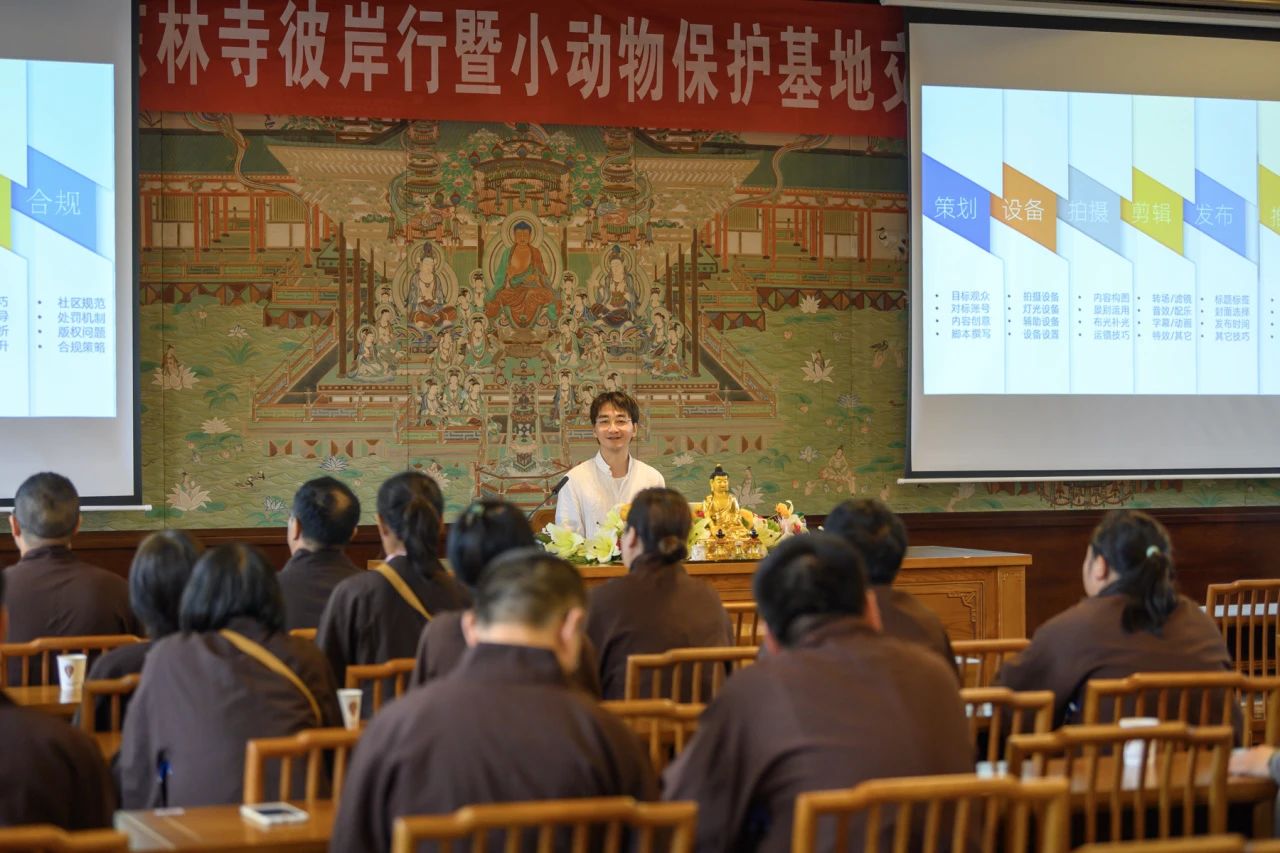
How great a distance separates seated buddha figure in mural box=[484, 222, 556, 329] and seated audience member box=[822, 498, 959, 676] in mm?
3452

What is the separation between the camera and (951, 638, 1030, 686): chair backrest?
326 centimetres

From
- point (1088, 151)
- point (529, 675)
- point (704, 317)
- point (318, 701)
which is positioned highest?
point (1088, 151)

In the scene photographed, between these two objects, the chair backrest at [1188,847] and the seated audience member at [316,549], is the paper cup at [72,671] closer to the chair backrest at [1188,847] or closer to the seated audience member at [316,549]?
the seated audience member at [316,549]

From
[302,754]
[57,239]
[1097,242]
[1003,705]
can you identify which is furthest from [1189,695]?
[57,239]

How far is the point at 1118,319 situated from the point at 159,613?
5142 mm

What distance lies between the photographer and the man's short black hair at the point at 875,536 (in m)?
3.26

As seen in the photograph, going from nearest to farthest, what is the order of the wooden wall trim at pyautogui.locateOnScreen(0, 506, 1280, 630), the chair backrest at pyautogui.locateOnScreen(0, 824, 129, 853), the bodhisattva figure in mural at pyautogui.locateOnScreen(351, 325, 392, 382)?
the chair backrest at pyautogui.locateOnScreen(0, 824, 129, 853)
the bodhisattva figure in mural at pyautogui.locateOnScreen(351, 325, 392, 382)
the wooden wall trim at pyautogui.locateOnScreen(0, 506, 1280, 630)

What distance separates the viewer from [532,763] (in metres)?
1.94

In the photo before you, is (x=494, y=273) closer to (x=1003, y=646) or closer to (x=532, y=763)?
(x=1003, y=646)

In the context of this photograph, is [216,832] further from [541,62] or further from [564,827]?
[541,62]

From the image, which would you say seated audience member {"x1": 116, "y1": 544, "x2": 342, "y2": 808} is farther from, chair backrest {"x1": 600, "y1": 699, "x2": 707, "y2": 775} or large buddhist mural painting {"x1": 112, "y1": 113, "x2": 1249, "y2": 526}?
large buddhist mural painting {"x1": 112, "y1": 113, "x2": 1249, "y2": 526}

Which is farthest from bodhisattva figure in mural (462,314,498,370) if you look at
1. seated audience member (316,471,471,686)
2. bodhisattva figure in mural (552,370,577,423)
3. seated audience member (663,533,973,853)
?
seated audience member (663,533,973,853)

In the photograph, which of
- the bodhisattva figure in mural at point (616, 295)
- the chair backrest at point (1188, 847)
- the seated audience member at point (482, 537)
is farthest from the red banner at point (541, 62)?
the chair backrest at point (1188, 847)

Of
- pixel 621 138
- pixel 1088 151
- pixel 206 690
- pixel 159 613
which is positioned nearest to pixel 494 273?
pixel 621 138
